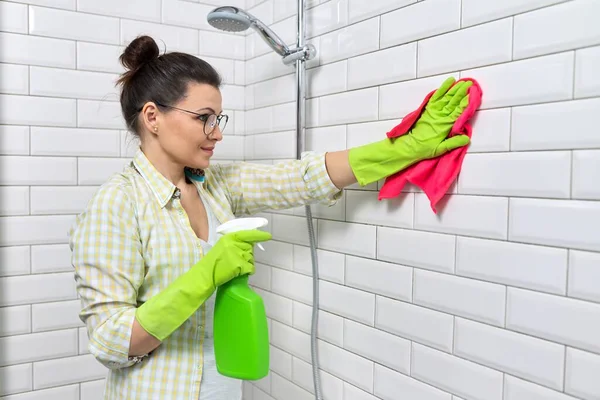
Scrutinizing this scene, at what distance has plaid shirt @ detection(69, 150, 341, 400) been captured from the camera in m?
1.11

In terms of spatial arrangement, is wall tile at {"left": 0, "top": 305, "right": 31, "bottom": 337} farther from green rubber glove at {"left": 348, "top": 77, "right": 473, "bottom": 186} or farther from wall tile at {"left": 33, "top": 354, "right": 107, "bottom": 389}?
green rubber glove at {"left": 348, "top": 77, "right": 473, "bottom": 186}

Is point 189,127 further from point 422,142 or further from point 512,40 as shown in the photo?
point 512,40

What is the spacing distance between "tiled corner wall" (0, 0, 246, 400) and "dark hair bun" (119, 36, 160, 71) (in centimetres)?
40

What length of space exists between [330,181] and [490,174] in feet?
1.29

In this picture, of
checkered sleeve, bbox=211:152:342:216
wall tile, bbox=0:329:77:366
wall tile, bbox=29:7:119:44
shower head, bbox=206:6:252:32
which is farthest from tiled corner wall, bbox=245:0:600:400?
wall tile, bbox=0:329:77:366

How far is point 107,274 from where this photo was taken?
1.11 m

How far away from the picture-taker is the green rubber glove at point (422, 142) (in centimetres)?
108

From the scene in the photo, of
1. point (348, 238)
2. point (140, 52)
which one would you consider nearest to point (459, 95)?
point (348, 238)

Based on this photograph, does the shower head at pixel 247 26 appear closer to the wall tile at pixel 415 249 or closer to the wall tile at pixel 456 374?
the wall tile at pixel 415 249

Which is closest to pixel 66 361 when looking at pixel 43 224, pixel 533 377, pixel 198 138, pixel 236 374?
pixel 43 224

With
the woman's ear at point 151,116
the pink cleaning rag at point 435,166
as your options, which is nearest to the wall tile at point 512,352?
the pink cleaning rag at point 435,166

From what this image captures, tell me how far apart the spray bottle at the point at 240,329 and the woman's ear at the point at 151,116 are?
12.5 inches

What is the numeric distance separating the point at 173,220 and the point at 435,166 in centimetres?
60

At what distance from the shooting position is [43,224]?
1.59 meters
